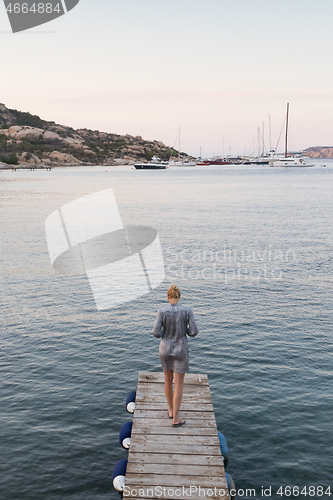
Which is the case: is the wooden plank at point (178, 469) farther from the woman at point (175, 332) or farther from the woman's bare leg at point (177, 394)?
the woman at point (175, 332)

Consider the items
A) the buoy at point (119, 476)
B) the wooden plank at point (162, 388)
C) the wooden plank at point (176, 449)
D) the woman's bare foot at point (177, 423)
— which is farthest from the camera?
the wooden plank at point (162, 388)

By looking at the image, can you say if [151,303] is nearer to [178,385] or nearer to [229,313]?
[229,313]

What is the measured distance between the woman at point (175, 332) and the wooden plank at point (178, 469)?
152 centimetres

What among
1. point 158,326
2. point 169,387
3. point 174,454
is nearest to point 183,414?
point 169,387

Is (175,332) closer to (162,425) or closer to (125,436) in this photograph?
(162,425)

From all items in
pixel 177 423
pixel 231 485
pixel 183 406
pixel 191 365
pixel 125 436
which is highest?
pixel 177 423

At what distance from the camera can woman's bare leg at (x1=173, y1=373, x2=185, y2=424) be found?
31.7 ft

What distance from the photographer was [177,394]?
9.80m

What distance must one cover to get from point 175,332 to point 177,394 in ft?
4.72

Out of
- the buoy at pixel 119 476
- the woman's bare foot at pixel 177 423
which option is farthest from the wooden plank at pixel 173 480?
the woman's bare foot at pixel 177 423

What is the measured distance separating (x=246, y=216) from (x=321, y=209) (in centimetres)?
1496

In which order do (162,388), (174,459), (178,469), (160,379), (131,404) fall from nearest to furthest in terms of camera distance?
(178,469)
(174,459)
(162,388)
(160,379)
(131,404)

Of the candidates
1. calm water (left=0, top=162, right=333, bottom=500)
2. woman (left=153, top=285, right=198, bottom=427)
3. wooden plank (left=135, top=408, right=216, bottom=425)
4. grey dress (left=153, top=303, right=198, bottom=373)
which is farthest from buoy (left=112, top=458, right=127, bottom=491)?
grey dress (left=153, top=303, right=198, bottom=373)

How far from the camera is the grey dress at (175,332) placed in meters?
9.41
